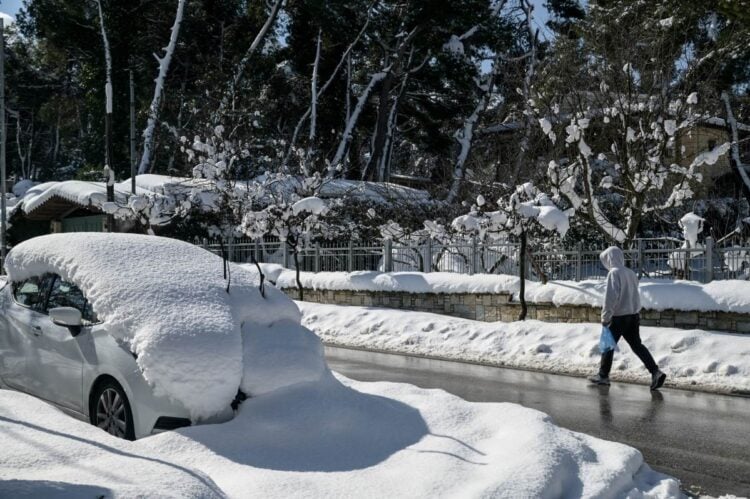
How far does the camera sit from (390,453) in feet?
18.0

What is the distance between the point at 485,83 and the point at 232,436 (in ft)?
115

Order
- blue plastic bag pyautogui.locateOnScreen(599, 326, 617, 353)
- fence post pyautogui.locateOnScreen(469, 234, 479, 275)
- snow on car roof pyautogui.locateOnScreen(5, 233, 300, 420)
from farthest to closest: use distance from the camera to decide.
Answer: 1. fence post pyautogui.locateOnScreen(469, 234, 479, 275)
2. blue plastic bag pyautogui.locateOnScreen(599, 326, 617, 353)
3. snow on car roof pyautogui.locateOnScreen(5, 233, 300, 420)

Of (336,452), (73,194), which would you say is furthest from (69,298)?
(73,194)

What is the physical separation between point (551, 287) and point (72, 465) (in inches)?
499

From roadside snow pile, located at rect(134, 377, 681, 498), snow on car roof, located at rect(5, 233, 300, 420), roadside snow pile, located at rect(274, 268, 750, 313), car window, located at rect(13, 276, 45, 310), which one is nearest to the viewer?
roadside snow pile, located at rect(134, 377, 681, 498)

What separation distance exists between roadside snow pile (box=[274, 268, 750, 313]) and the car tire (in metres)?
10.3

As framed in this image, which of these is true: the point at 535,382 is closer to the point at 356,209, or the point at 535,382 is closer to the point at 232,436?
the point at 232,436

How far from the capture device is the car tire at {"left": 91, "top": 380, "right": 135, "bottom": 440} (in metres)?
5.99

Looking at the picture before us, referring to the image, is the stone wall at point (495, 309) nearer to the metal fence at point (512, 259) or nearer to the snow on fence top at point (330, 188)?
the metal fence at point (512, 259)

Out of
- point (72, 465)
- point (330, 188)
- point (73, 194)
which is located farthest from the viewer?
point (330, 188)

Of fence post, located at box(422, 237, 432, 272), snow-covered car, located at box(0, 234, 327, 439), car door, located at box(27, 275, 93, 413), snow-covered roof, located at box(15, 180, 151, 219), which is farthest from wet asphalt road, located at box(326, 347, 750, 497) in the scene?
snow-covered roof, located at box(15, 180, 151, 219)

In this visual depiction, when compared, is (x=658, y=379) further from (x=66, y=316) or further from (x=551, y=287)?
(x=66, y=316)

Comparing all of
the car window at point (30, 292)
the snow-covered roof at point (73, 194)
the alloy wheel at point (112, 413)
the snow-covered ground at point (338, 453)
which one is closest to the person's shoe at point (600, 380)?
the snow-covered ground at point (338, 453)

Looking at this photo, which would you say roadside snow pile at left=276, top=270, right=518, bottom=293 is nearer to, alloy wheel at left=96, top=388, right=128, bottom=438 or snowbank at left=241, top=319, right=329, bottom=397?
snowbank at left=241, top=319, right=329, bottom=397
